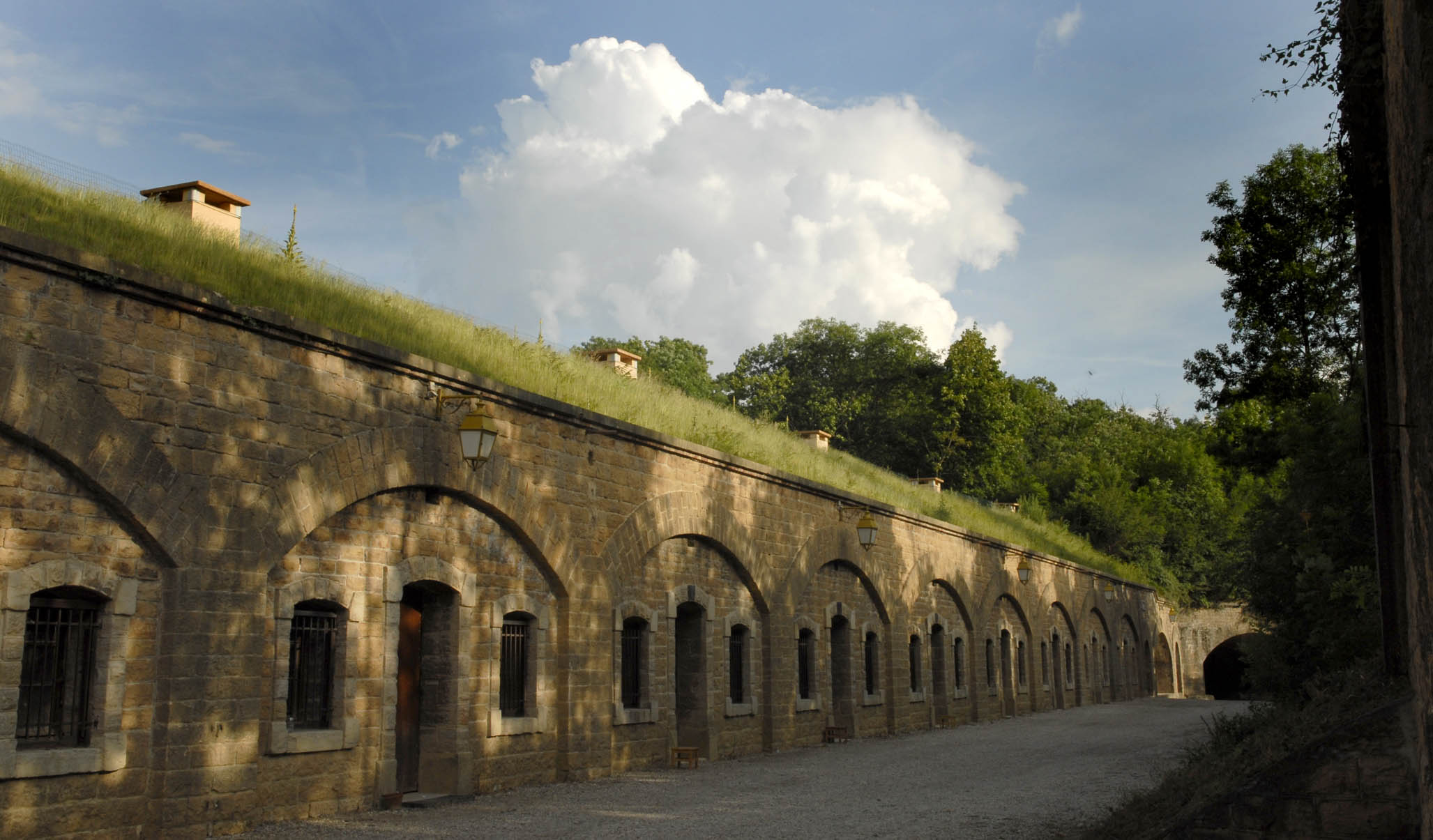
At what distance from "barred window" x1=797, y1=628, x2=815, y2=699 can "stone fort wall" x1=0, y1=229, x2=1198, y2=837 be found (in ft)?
3.12

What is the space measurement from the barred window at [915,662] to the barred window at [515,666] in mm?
12604

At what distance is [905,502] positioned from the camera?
26812mm

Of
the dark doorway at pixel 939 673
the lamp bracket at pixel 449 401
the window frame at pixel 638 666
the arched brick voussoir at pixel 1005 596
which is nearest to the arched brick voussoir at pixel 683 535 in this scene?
the window frame at pixel 638 666

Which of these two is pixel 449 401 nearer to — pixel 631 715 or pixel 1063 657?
pixel 631 715

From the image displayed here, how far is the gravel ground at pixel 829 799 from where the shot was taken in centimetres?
945

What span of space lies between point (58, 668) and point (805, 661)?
41.8ft

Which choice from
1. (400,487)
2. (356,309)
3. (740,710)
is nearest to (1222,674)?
(740,710)

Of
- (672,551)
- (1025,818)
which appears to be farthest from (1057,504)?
(1025,818)

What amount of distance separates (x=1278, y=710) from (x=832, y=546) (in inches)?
325

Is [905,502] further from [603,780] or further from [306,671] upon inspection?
[306,671]

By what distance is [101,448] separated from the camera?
809 centimetres

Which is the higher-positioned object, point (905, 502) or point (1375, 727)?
point (905, 502)

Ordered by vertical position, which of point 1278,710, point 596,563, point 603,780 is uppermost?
point 596,563

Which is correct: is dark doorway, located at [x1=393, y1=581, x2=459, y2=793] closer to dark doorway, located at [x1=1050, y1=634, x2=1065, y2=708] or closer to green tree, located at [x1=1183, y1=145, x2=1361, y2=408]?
green tree, located at [x1=1183, y1=145, x2=1361, y2=408]
